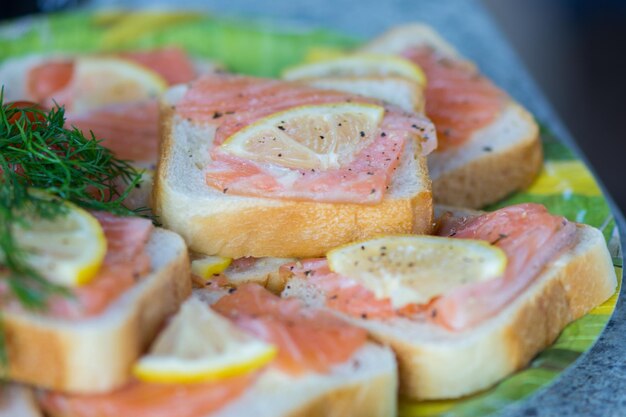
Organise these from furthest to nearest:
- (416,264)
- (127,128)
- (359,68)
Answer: (359,68)
(127,128)
(416,264)

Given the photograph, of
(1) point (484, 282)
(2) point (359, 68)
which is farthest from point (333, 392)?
(2) point (359, 68)

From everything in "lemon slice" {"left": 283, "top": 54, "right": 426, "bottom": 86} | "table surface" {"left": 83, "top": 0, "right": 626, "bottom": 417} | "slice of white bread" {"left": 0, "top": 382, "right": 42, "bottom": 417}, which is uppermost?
"lemon slice" {"left": 283, "top": 54, "right": 426, "bottom": 86}

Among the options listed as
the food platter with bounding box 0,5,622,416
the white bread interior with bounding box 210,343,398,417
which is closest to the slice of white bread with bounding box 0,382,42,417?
the white bread interior with bounding box 210,343,398,417

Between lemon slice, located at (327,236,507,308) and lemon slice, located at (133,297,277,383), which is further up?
lemon slice, located at (327,236,507,308)

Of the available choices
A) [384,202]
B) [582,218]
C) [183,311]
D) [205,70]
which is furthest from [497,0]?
[183,311]

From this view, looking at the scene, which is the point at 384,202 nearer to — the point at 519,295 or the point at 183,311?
the point at 519,295

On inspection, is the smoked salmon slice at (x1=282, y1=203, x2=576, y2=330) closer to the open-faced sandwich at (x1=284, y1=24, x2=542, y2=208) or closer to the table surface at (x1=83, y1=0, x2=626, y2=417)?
the table surface at (x1=83, y1=0, x2=626, y2=417)

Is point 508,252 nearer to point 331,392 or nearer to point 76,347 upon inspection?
point 331,392
